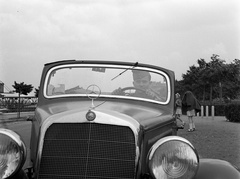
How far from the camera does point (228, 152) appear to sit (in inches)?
332

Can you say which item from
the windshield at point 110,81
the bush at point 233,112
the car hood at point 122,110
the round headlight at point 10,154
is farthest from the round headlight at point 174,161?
the bush at point 233,112

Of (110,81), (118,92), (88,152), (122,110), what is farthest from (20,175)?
(110,81)

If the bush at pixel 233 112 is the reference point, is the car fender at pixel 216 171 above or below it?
below

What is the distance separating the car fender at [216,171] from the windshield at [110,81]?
1.18 meters

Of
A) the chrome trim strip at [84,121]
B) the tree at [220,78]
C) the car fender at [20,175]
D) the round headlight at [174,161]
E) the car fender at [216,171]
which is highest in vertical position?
the tree at [220,78]

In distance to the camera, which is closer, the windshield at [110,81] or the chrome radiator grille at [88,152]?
the chrome radiator grille at [88,152]

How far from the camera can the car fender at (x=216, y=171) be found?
312 cm

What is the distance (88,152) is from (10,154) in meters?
0.63

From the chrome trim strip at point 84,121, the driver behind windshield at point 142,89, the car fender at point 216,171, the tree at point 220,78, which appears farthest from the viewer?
the tree at point 220,78

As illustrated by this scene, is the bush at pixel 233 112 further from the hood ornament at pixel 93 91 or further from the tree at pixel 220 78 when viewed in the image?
the hood ornament at pixel 93 91

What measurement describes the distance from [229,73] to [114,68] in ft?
93.5

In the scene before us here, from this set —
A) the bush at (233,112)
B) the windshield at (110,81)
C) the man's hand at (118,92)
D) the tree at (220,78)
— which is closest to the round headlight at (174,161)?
the windshield at (110,81)

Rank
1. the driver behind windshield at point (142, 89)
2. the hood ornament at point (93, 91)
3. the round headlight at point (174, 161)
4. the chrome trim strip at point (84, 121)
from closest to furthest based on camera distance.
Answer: the round headlight at point (174, 161), the chrome trim strip at point (84, 121), the hood ornament at point (93, 91), the driver behind windshield at point (142, 89)

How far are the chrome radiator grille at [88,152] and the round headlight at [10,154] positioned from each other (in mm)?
183
